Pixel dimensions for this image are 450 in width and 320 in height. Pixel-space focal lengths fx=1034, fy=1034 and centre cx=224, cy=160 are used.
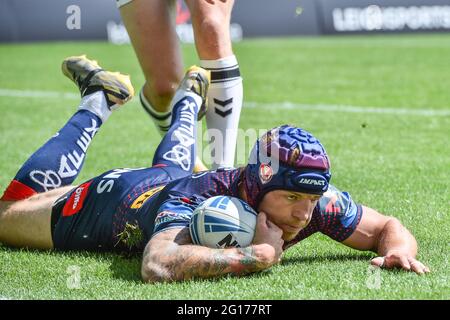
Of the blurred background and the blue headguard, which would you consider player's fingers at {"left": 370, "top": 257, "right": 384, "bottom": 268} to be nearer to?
the blue headguard

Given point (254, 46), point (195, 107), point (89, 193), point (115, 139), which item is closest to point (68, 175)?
point (89, 193)

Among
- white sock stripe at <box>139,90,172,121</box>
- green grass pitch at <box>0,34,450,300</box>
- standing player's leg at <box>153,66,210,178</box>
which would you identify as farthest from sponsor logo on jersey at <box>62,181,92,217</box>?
white sock stripe at <box>139,90,172,121</box>

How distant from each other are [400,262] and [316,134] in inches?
174

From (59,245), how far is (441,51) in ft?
40.2

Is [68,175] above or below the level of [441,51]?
above

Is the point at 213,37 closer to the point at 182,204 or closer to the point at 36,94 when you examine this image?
the point at 182,204

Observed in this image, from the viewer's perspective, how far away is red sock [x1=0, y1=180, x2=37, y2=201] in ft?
18.8

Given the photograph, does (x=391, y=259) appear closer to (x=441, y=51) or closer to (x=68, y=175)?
(x=68, y=175)

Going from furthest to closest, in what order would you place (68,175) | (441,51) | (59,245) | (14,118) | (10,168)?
(441,51) → (14,118) → (10,168) → (68,175) → (59,245)

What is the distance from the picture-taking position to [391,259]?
4797mm

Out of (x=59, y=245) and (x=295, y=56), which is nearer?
(x=59, y=245)

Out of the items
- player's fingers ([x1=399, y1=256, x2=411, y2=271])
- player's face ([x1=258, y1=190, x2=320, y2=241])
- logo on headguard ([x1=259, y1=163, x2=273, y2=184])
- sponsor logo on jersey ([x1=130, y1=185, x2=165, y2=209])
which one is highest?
logo on headguard ([x1=259, y1=163, x2=273, y2=184])

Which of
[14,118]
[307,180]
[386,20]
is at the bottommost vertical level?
[386,20]

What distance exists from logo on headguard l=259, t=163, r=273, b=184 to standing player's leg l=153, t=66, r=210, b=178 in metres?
0.99
